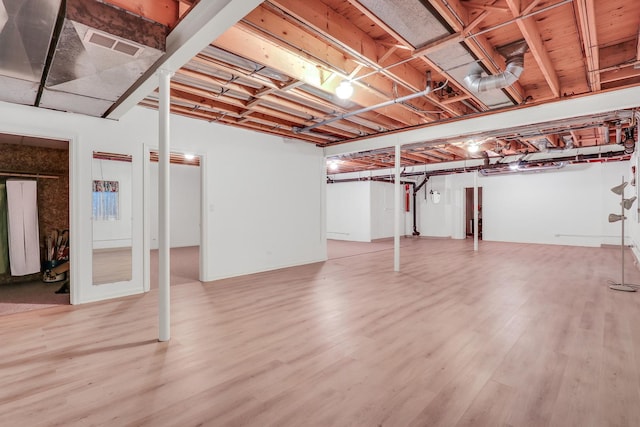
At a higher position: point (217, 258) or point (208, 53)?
point (208, 53)

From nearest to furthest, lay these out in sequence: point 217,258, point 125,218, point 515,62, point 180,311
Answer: point 515,62 → point 180,311 → point 125,218 → point 217,258

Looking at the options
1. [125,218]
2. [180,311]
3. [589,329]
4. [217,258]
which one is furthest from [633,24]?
[125,218]

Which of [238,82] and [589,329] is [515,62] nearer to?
[589,329]

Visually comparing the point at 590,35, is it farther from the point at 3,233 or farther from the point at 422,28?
the point at 3,233

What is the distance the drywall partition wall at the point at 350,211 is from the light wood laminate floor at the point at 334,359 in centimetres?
684

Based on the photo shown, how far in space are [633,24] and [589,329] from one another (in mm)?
2885

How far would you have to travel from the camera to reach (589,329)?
304 centimetres

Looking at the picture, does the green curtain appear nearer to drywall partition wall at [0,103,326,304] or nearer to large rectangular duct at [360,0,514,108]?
drywall partition wall at [0,103,326,304]

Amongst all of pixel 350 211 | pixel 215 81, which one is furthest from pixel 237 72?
pixel 350 211

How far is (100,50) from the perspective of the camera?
235cm

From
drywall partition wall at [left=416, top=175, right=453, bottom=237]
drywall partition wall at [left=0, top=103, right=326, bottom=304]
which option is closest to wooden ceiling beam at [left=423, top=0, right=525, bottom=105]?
drywall partition wall at [left=0, top=103, right=326, bottom=304]

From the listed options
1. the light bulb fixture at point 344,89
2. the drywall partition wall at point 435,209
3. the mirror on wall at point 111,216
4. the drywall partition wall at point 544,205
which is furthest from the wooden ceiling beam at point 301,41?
the drywall partition wall at point 435,209

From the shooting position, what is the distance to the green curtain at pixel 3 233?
4953mm

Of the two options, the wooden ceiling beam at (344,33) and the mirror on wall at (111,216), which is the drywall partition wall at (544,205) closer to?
the wooden ceiling beam at (344,33)
